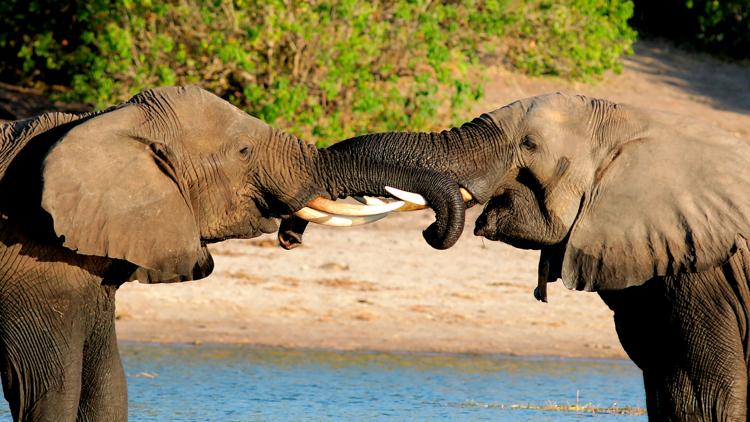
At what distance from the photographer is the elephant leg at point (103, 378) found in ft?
23.0

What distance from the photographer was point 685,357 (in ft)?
21.2

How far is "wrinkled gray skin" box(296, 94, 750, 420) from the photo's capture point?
645 centimetres

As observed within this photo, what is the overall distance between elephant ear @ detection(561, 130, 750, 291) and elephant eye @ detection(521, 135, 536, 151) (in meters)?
0.29

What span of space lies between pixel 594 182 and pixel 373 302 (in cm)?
534

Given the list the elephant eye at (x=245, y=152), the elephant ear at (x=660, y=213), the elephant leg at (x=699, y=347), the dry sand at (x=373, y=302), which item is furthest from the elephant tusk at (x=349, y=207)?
the dry sand at (x=373, y=302)

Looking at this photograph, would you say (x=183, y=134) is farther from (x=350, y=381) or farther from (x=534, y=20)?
(x=534, y=20)

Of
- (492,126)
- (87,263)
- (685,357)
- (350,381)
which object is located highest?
(492,126)

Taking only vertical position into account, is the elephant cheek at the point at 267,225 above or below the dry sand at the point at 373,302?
above

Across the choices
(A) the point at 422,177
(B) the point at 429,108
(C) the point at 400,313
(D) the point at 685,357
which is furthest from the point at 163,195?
(B) the point at 429,108

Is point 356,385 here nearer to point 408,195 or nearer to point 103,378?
point 103,378

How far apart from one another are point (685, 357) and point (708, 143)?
34.4 inches

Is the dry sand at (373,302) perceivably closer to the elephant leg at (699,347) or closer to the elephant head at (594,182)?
the elephant head at (594,182)

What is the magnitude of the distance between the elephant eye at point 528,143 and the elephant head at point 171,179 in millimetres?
357

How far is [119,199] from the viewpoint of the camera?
652 cm
